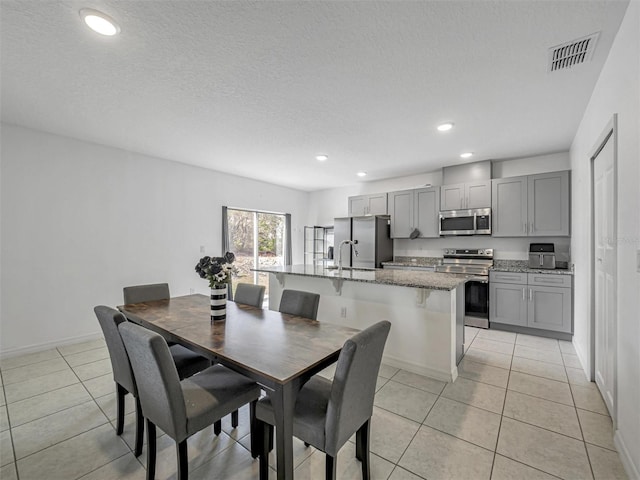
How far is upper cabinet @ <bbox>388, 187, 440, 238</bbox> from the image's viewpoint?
4895 millimetres

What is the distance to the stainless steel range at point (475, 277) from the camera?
4.16 metres

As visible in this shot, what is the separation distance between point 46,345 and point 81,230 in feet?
4.67

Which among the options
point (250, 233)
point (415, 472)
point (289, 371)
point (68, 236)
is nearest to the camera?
point (289, 371)

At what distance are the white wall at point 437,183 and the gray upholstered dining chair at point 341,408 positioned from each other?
403cm

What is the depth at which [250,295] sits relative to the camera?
2723 millimetres

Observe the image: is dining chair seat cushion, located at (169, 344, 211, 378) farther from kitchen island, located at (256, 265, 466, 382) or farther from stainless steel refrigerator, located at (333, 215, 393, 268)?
stainless steel refrigerator, located at (333, 215, 393, 268)

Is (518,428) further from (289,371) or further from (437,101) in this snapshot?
(437,101)

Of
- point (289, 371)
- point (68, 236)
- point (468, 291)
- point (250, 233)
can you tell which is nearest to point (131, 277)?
point (68, 236)

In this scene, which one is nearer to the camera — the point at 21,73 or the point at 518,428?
the point at 518,428

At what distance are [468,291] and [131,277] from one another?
5.02 metres

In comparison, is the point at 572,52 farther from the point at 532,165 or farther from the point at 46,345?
the point at 46,345

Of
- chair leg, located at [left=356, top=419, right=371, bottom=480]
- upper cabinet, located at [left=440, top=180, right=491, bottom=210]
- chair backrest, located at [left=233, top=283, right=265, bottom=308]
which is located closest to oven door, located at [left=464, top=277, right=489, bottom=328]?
upper cabinet, located at [left=440, top=180, right=491, bottom=210]

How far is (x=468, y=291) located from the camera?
170 inches

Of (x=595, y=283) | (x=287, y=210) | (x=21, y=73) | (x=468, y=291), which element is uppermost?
(x=21, y=73)
